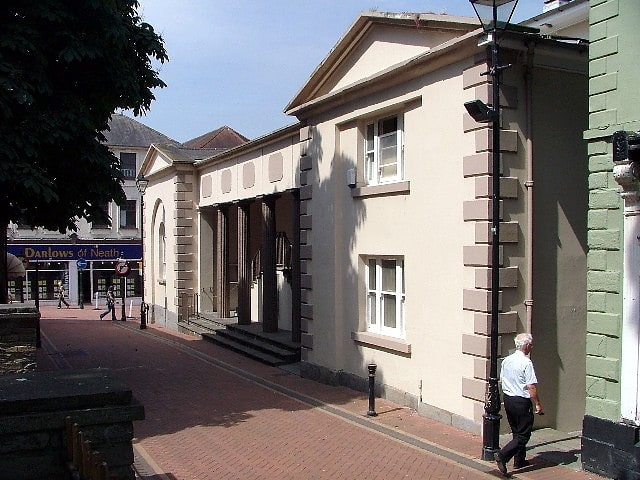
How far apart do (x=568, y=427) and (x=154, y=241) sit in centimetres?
2276

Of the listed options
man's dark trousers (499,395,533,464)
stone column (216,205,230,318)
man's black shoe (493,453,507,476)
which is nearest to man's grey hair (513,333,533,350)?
man's dark trousers (499,395,533,464)

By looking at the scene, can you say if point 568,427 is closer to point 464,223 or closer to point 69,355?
point 464,223

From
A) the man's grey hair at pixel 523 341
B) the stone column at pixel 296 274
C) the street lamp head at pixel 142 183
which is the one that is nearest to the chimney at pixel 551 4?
the stone column at pixel 296 274

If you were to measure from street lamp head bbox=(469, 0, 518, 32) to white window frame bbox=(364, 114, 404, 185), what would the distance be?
390cm

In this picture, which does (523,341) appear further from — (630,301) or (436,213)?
(436,213)

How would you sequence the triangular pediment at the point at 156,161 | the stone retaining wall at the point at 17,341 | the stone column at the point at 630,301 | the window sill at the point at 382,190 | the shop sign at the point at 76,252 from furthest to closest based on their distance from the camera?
the shop sign at the point at 76,252, the triangular pediment at the point at 156,161, the window sill at the point at 382,190, the stone retaining wall at the point at 17,341, the stone column at the point at 630,301

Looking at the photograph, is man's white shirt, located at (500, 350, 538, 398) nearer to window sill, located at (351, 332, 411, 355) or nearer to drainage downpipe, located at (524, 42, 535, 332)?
drainage downpipe, located at (524, 42, 535, 332)

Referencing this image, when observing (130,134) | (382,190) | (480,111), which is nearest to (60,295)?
(130,134)

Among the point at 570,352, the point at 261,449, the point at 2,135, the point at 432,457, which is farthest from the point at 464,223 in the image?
the point at 2,135

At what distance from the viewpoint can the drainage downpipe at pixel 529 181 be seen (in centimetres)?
1062

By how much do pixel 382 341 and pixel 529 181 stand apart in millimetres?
4141

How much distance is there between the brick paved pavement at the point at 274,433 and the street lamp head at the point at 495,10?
5.65m

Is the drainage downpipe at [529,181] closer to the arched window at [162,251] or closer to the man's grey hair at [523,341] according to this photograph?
the man's grey hair at [523,341]

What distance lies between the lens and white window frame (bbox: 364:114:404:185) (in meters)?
12.9
